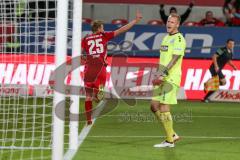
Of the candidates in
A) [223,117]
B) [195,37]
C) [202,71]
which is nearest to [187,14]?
[195,37]

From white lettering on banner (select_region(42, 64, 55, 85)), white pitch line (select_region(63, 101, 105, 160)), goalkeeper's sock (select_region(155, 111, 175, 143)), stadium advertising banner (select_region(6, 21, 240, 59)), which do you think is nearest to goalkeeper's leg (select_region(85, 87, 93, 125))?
white pitch line (select_region(63, 101, 105, 160))

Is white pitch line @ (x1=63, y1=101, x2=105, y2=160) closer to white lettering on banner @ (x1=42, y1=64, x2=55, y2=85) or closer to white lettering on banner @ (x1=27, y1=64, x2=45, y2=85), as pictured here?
white lettering on banner @ (x1=42, y1=64, x2=55, y2=85)

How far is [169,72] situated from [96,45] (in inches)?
115

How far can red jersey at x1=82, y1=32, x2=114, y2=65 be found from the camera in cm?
1432

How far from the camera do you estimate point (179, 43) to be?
11.7 meters

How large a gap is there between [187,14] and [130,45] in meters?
2.79

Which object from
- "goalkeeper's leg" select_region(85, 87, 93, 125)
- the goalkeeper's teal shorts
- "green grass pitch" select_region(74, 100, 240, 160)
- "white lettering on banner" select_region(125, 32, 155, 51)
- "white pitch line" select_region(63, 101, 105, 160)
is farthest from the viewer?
"white lettering on banner" select_region(125, 32, 155, 51)

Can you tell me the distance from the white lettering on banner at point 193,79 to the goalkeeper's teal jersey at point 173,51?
8619 millimetres

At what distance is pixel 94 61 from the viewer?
1470 cm

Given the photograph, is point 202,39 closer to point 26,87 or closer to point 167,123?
point 26,87

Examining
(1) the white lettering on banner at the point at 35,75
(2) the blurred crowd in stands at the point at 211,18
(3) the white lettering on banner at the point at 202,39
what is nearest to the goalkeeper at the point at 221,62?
(3) the white lettering on banner at the point at 202,39

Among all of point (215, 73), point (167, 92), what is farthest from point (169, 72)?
point (215, 73)

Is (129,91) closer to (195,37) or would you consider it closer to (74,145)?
(195,37)

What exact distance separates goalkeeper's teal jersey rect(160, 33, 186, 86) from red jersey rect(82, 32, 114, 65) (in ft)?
8.23
